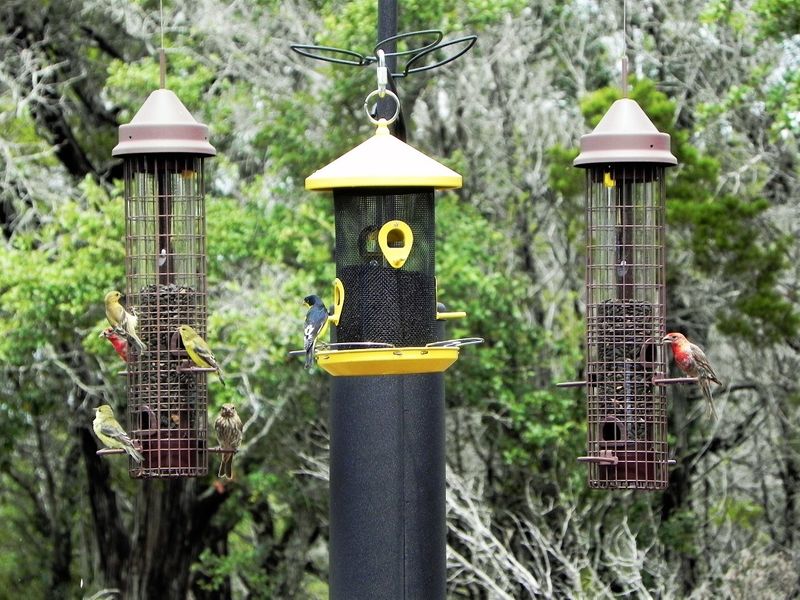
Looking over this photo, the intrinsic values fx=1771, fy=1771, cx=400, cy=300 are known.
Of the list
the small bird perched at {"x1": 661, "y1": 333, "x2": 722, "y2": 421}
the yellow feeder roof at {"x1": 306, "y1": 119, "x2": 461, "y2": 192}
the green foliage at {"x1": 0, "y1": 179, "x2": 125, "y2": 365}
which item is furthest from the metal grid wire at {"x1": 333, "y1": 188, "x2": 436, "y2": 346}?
the green foliage at {"x1": 0, "y1": 179, "x2": 125, "y2": 365}

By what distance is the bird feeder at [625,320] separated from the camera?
23.1 feet

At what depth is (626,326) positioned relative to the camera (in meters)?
7.18

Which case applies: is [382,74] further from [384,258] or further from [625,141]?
[625,141]

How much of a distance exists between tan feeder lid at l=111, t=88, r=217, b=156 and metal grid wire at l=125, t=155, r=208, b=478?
8.7 inches

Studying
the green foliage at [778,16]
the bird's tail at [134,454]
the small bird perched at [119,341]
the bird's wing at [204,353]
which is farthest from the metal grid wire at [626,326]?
the green foliage at [778,16]

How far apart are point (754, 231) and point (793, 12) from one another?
1645mm

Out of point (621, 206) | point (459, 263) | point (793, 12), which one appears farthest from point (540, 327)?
point (621, 206)

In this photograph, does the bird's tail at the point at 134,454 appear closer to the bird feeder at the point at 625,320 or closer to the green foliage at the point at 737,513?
the bird feeder at the point at 625,320

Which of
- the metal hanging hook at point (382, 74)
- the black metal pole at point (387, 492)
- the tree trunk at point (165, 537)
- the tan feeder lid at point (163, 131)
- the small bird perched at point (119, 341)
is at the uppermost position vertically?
the metal hanging hook at point (382, 74)

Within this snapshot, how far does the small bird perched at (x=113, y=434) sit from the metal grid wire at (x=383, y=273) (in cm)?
92

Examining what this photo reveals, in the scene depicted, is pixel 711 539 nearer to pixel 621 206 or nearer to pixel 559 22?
pixel 559 22

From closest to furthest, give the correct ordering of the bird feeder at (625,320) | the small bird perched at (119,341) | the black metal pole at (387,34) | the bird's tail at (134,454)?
the black metal pole at (387,34)
the bird's tail at (134,454)
the bird feeder at (625,320)
the small bird perched at (119,341)

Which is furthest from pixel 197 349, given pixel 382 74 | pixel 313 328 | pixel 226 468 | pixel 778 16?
pixel 778 16

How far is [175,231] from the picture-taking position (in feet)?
24.1
